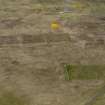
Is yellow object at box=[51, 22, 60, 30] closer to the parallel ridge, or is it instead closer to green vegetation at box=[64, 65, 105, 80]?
the parallel ridge

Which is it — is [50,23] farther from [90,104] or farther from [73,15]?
[90,104]

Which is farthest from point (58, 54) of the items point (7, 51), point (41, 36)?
point (7, 51)

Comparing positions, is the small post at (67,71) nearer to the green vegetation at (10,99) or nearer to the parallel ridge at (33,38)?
the parallel ridge at (33,38)

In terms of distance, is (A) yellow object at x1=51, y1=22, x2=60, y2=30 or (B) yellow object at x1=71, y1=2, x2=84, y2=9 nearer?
(A) yellow object at x1=51, y1=22, x2=60, y2=30

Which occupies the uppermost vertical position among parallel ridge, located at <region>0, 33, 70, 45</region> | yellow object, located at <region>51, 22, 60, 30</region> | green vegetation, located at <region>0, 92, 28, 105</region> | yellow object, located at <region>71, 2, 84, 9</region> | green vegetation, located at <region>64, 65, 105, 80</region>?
yellow object, located at <region>71, 2, 84, 9</region>

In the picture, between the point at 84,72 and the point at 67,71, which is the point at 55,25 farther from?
the point at 84,72

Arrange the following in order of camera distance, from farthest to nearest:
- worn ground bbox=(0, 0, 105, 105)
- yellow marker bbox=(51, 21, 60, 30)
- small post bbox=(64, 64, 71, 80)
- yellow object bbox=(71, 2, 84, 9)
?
yellow object bbox=(71, 2, 84, 9) → yellow marker bbox=(51, 21, 60, 30) → small post bbox=(64, 64, 71, 80) → worn ground bbox=(0, 0, 105, 105)

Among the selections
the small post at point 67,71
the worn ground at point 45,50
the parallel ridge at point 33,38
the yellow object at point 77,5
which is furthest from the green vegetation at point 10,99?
the yellow object at point 77,5

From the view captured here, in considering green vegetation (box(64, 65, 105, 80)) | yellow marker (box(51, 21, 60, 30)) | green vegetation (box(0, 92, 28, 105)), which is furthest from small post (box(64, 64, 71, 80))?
yellow marker (box(51, 21, 60, 30))

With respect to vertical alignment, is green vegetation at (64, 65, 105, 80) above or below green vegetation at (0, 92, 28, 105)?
above
